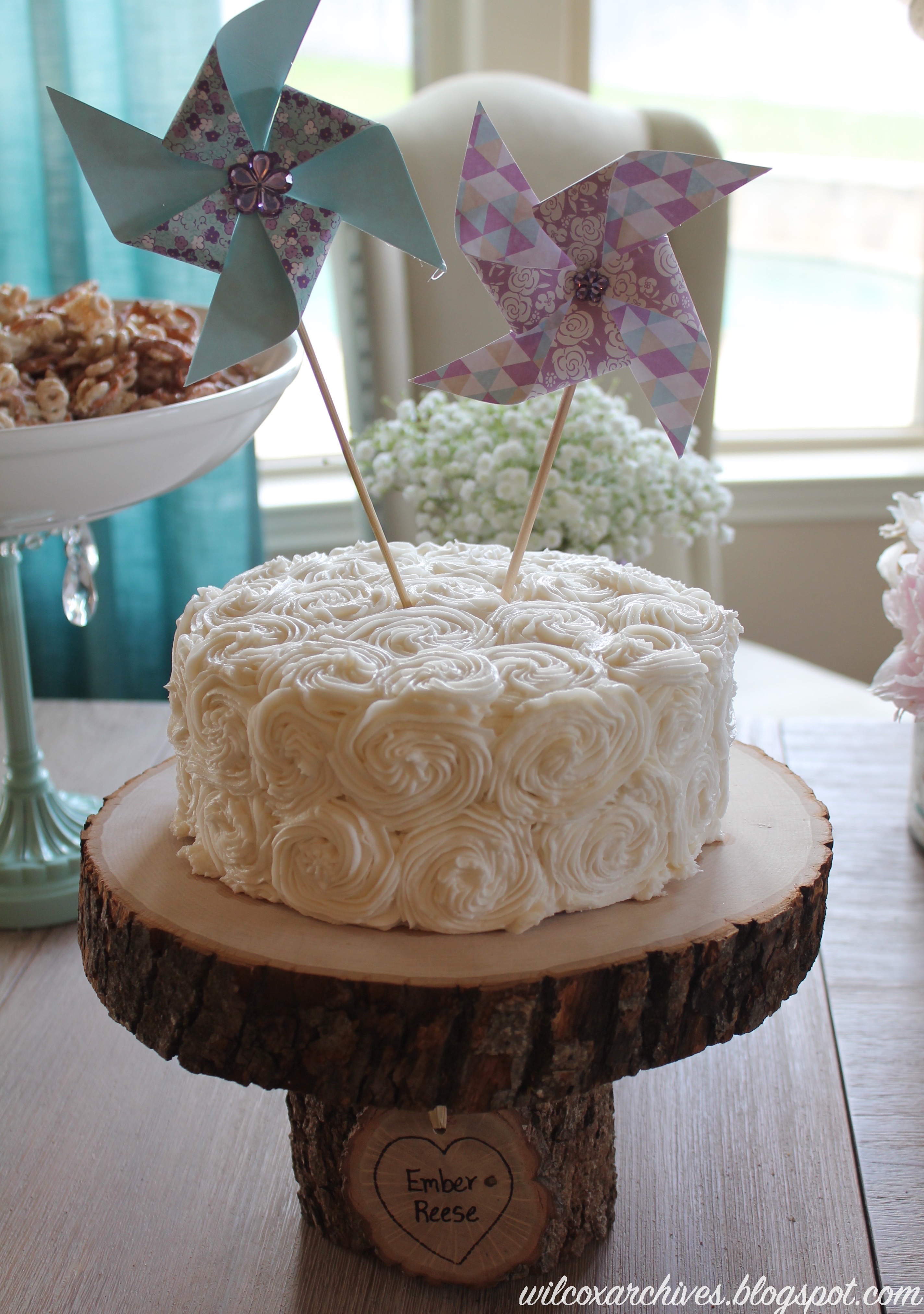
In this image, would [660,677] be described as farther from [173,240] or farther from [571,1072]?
[173,240]

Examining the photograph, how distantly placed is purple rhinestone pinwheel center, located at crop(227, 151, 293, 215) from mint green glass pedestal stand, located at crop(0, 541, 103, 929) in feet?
1.78

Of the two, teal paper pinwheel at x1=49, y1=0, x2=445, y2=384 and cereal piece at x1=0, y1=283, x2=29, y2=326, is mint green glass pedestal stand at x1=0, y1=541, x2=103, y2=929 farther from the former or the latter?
teal paper pinwheel at x1=49, y1=0, x2=445, y2=384

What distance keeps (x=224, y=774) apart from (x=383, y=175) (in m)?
0.44

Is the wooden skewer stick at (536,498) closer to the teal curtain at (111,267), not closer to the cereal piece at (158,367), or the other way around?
the cereal piece at (158,367)

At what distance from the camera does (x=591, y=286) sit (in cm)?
87

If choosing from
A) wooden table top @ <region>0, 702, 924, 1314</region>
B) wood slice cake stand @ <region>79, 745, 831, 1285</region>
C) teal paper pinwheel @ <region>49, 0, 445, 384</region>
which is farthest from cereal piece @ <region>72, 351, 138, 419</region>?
wooden table top @ <region>0, 702, 924, 1314</region>

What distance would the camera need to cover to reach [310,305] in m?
2.33

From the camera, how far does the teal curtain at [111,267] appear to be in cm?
172

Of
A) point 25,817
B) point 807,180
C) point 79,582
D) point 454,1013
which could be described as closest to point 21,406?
point 79,582

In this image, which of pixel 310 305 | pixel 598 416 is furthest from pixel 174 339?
pixel 310 305

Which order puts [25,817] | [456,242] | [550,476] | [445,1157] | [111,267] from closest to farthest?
[445,1157], [25,817], [550,476], [456,242], [111,267]

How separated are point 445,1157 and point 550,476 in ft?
2.76

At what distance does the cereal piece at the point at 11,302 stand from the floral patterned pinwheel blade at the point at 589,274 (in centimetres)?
54

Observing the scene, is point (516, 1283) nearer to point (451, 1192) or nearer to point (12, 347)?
point (451, 1192)
